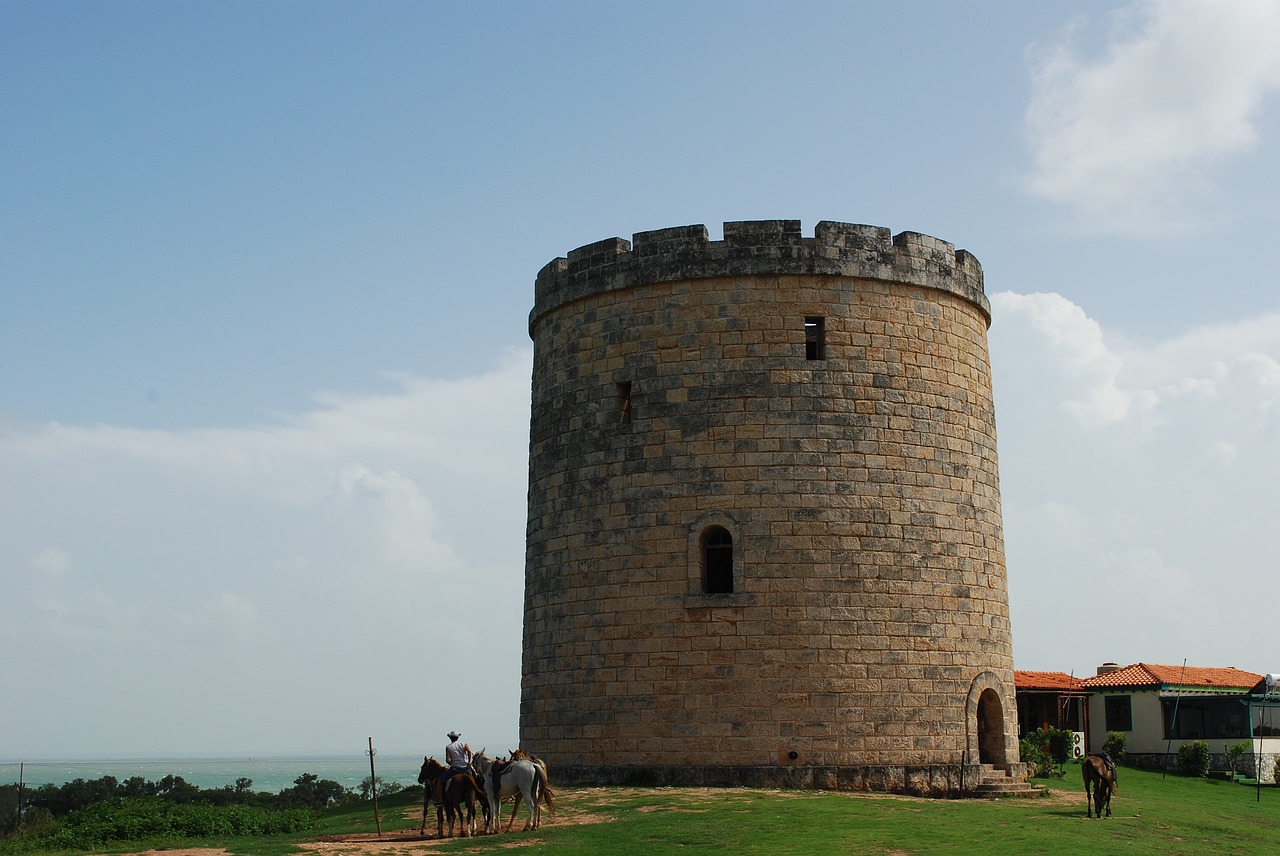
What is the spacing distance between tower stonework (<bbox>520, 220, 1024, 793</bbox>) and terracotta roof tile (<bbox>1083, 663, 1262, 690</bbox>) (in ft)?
44.6

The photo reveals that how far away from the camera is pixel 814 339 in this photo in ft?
59.6

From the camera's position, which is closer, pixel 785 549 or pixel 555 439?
pixel 785 549

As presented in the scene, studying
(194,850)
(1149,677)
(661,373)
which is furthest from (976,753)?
(1149,677)

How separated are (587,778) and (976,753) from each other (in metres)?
5.36

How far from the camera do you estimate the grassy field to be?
41.0 feet

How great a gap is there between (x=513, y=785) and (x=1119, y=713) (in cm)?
2161

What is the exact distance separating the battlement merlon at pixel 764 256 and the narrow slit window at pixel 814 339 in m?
0.71

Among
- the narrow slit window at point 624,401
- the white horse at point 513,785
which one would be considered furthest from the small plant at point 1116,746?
the white horse at point 513,785

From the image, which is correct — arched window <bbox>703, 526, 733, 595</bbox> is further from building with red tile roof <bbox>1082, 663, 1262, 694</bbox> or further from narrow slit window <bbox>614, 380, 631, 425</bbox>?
building with red tile roof <bbox>1082, 663, 1262, 694</bbox>

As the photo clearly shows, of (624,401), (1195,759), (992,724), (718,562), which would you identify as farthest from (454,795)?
(1195,759)

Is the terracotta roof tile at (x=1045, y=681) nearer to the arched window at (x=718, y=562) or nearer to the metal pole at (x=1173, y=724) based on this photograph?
the metal pole at (x=1173, y=724)

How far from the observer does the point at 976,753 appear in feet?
56.7

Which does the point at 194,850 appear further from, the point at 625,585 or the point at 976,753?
the point at 976,753

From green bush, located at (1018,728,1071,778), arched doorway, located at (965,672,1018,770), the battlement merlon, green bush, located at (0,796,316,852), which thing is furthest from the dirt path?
the battlement merlon
